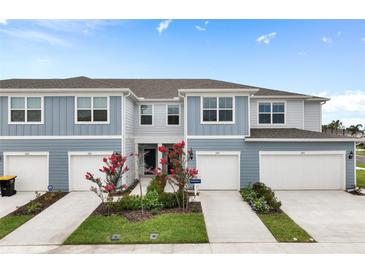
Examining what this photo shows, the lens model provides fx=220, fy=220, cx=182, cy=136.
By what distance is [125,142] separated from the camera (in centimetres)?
1164

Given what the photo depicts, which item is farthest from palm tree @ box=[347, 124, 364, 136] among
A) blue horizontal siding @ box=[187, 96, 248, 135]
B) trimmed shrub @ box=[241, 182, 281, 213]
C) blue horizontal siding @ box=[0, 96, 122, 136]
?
blue horizontal siding @ box=[0, 96, 122, 136]

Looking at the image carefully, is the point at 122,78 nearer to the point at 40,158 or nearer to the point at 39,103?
the point at 39,103

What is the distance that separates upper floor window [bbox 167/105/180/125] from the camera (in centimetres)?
1430

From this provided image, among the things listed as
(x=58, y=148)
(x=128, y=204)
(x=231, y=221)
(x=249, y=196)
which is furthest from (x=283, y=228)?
(x=58, y=148)

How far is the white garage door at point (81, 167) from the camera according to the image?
11.3 metres

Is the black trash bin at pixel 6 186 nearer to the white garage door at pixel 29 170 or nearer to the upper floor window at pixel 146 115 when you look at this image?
the white garage door at pixel 29 170

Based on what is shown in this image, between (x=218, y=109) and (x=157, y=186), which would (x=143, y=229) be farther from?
(x=218, y=109)

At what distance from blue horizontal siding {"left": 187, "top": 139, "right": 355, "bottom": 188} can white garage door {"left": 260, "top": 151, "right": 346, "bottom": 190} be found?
0.33 m

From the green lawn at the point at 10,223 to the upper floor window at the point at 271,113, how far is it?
12623 mm

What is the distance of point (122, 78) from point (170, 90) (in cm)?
516

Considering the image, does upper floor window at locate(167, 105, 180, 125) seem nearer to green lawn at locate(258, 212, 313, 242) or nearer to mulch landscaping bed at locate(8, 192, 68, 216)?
mulch landscaping bed at locate(8, 192, 68, 216)

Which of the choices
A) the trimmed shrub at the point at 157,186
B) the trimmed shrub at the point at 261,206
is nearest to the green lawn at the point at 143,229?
the trimmed shrub at the point at 157,186

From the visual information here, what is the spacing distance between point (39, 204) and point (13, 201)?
1.95 metres
